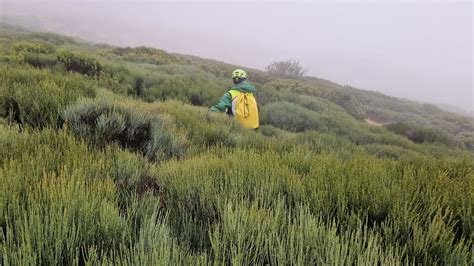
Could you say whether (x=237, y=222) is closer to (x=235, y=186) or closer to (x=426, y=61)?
(x=235, y=186)

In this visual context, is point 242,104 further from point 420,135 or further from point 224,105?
point 420,135

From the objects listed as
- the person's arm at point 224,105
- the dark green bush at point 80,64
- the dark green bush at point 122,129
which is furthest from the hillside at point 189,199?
the dark green bush at point 80,64

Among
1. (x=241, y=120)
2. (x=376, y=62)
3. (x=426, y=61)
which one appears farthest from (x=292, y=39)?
(x=241, y=120)

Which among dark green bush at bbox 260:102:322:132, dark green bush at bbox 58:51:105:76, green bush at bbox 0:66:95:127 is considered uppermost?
dark green bush at bbox 58:51:105:76

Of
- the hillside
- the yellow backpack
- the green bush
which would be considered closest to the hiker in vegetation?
the yellow backpack

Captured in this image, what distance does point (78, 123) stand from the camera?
151 inches

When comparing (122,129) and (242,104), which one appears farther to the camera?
(242,104)

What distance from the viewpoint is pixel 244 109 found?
727 centimetres

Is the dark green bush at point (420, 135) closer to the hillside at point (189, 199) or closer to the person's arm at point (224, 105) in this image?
the person's arm at point (224, 105)

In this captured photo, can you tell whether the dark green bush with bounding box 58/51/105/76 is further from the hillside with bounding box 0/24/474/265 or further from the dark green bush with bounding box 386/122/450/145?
the dark green bush with bounding box 386/122/450/145

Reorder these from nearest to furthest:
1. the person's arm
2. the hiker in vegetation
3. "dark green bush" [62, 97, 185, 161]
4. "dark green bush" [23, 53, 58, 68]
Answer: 1. "dark green bush" [62, 97, 185, 161]
2. the hiker in vegetation
3. the person's arm
4. "dark green bush" [23, 53, 58, 68]

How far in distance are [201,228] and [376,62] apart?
574 ft

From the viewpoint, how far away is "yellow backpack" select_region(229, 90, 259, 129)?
7.25 m

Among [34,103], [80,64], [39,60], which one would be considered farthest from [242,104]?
[39,60]
